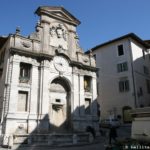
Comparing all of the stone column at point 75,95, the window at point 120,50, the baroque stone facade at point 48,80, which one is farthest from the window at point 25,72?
the window at point 120,50

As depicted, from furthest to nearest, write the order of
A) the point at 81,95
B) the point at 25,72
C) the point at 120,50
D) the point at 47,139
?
the point at 120,50 < the point at 81,95 < the point at 25,72 < the point at 47,139

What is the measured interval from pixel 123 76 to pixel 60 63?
1262 cm

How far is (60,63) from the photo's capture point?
24.1 metres

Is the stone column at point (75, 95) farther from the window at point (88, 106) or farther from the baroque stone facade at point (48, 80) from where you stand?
the window at point (88, 106)

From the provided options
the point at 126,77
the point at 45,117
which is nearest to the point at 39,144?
the point at 45,117

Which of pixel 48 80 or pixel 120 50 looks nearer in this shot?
pixel 48 80

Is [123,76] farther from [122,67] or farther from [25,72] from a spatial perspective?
[25,72]

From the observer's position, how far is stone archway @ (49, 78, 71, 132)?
22.8m

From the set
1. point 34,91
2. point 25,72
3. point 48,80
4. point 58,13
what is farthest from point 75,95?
point 58,13

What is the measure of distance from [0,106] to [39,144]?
633 cm

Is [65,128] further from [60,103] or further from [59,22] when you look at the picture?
[59,22]

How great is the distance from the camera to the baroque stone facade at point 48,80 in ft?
65.6

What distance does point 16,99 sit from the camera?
1994 centimetres

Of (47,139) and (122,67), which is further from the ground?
(122,67)
